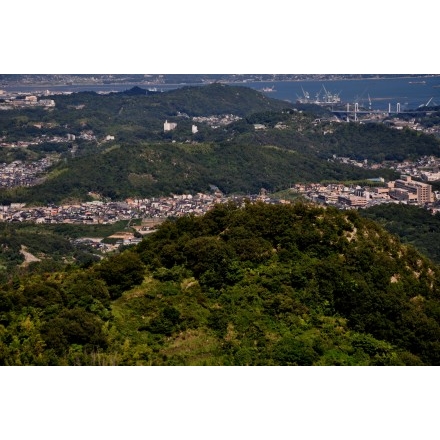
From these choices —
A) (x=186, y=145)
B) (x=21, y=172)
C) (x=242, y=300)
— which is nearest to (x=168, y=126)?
(x=186, y=145)

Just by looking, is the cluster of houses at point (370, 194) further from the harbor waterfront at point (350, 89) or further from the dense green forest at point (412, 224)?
the harbor waterfront at point (350, 89)

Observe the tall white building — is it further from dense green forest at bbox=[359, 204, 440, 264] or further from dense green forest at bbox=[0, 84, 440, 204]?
dense green forest at bbox=[359, 204, 440, 264]

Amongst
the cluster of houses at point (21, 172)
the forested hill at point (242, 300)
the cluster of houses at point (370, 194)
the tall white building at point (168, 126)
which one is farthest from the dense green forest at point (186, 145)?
the forested hill at point (242, 300)

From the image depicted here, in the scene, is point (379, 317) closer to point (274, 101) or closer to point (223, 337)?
point (223, 337)

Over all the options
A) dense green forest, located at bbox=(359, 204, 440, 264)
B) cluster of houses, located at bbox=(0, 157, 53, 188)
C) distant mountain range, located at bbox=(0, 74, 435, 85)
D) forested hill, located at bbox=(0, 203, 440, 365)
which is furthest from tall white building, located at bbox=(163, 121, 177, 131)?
forested hill, located at bbox=(0, 203, 440, 365)

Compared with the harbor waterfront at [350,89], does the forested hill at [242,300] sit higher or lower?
higher

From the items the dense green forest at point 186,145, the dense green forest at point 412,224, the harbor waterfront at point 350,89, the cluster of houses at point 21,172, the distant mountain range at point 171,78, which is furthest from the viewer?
the distant mountain range at point 171,78

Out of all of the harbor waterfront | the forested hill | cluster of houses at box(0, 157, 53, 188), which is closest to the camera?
the forested hill
